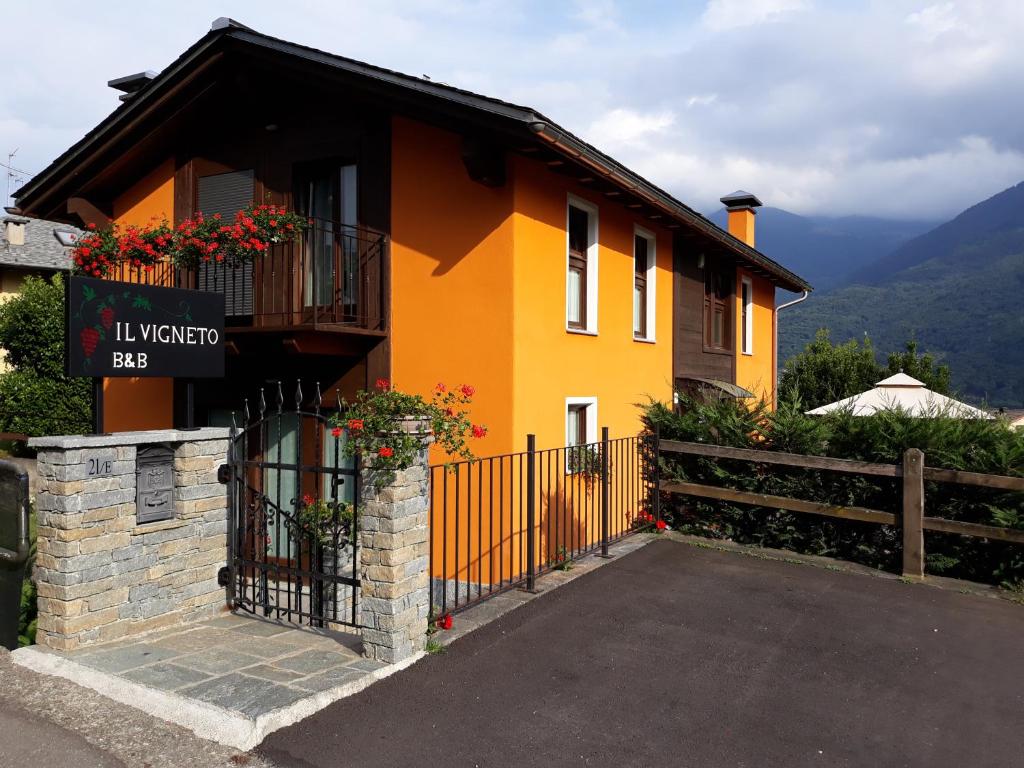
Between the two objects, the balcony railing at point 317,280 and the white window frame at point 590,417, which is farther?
the white window frame at point 590,417

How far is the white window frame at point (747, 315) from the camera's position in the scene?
16.3m

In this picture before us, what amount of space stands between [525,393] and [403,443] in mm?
3580

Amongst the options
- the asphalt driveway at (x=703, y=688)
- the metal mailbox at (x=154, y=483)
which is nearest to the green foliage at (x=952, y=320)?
the asphalt driveway at (x=703, y=688)

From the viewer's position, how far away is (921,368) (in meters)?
27.0

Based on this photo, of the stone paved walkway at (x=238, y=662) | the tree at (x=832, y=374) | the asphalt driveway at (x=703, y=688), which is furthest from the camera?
the tree at (x=832, y=374)

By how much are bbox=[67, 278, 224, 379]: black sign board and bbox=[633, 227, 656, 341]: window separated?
22.0 feet

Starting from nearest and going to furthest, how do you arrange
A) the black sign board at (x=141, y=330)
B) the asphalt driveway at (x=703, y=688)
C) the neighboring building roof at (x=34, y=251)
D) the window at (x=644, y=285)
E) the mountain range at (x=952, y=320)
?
the asphalt driveway at (x=703, y=688) → the black sign board at (x=141, y=330) → the window at (x=644, y=285) → the neighboring building roof at (x=34, y=251) → the mountain range at (x=952, y=320)

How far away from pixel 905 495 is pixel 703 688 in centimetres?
411

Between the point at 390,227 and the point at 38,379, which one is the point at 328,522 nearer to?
the point at 390,227

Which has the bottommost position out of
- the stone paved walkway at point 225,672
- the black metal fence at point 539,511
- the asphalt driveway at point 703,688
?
the asphalt driveway at point 703,688

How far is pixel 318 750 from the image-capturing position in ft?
13.8

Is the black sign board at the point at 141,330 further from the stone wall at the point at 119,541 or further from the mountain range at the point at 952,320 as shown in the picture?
the mountain range at the point at 952,320

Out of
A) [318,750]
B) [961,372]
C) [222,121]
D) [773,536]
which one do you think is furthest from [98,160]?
[961,372]

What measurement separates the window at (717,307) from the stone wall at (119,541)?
Result: 10109mm
